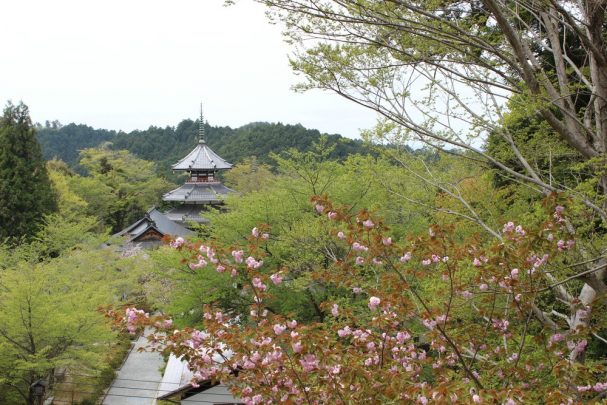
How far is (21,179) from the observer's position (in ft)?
70.7

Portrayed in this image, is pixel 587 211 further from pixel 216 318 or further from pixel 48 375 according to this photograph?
pixel 48 375

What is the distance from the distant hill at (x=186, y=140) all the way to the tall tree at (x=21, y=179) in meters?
16.9

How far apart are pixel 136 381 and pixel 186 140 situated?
56.6m

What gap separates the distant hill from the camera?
169ft

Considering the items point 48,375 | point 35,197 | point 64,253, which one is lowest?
point 48,375

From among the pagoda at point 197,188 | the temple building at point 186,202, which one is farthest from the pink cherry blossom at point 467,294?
the pagoda at point 197,188

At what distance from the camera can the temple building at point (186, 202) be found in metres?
26.1

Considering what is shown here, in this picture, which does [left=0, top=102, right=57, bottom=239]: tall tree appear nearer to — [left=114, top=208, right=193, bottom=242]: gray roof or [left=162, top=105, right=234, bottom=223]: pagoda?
[left=114, top=208, right=193, bottom=242]: gray roof

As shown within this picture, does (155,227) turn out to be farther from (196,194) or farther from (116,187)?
(116,187)

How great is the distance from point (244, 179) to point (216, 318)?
34.8 metres

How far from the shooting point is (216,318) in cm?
388

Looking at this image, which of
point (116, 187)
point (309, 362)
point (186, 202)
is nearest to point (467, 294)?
point (309, 362)

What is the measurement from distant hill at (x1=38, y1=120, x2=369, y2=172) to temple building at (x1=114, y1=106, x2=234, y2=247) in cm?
743

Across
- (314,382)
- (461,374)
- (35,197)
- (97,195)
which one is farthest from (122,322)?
(97,195)
